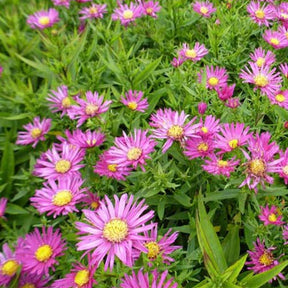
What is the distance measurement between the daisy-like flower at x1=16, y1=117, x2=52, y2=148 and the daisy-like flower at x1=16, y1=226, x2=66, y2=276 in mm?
585

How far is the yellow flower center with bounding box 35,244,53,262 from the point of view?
1343mm

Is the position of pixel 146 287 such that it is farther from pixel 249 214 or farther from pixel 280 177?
pixel 280 177

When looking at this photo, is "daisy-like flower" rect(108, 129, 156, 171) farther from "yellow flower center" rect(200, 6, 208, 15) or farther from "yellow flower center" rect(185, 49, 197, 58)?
"yellow flower center" rect(200, 6, 208, 15)

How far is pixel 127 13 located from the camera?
2078 millimetres

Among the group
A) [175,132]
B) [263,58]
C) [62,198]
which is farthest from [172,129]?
[263,58]

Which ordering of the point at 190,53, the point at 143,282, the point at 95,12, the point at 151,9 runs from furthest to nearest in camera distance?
the point at 95,12
the point at 151,9
the point at 190,53
the point at 143,282

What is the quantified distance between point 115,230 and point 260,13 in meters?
1.24

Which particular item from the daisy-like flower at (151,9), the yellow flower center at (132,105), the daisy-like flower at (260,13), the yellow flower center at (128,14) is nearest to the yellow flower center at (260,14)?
the daisy-like flower at (260,13)

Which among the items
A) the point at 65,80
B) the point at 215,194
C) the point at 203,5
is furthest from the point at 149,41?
the point at 215,194

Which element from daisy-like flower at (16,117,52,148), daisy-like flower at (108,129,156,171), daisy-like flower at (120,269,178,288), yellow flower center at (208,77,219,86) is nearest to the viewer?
daisy-like flower at (120,269,178,288)

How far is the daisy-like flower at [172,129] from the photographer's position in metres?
1.35

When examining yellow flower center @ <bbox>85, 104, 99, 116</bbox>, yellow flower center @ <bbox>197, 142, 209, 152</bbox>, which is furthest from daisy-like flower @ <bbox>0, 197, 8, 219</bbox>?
yellow flower center @ <bbox>197, 142, 209, 152</bbox>

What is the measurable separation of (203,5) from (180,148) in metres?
0.90

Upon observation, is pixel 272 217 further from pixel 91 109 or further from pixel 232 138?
pixel 91 109
